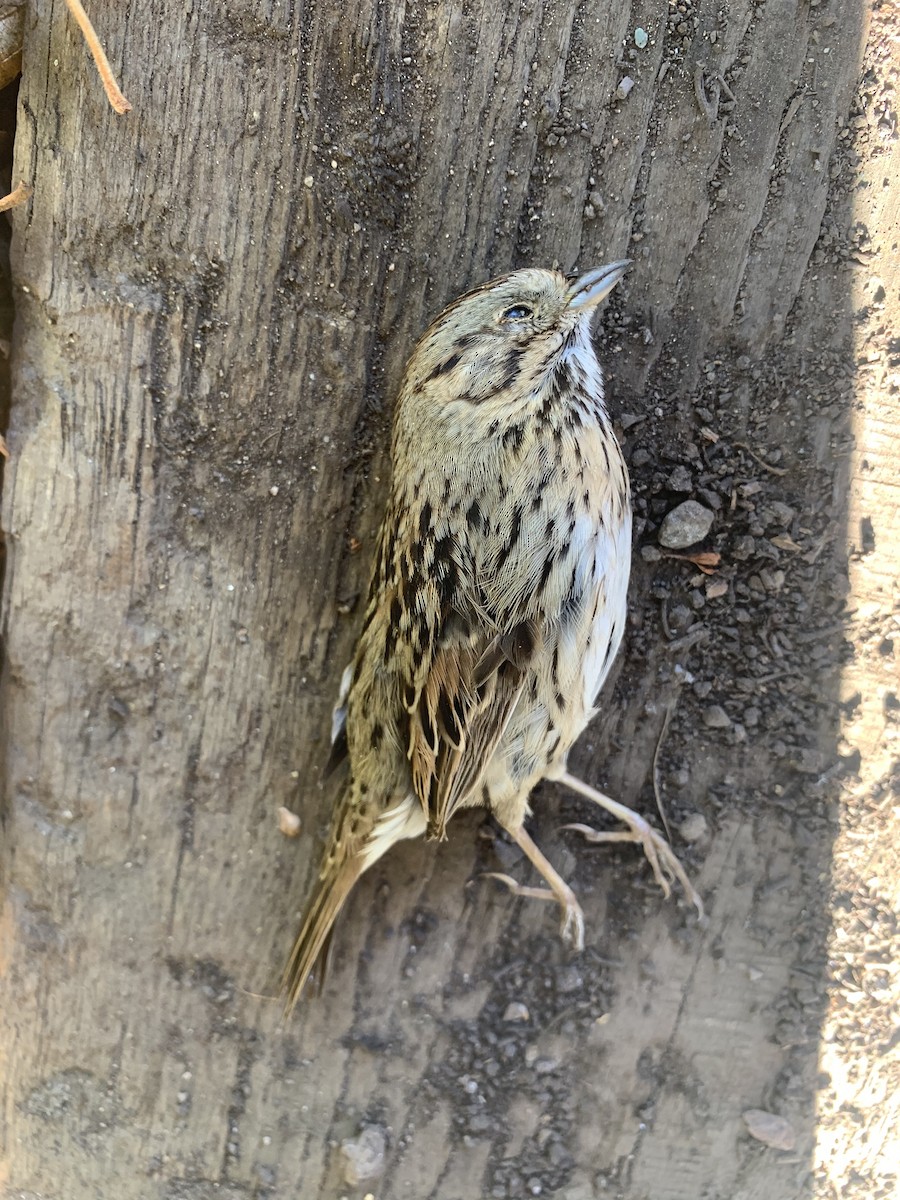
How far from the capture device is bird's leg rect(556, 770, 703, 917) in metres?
2.94

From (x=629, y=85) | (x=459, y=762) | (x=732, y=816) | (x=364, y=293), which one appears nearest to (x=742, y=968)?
(x=732, y=816)

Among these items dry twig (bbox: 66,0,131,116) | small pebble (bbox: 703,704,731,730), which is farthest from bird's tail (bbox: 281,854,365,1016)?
dry twig (bbox: 66,0,131,116)

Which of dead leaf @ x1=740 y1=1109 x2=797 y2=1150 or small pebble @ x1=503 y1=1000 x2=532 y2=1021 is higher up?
small pebble @ x1=503 y1=1000 x2=532 y2=1021

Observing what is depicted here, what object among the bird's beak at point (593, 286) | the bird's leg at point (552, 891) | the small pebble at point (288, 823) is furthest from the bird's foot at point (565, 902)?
the bird's beak at point (593, 286)

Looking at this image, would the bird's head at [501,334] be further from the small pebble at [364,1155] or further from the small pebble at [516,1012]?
the small pebble at [364,1155]

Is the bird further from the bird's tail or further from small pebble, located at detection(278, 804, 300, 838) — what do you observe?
small pebble, located at detection(278, 804, 300, 838)

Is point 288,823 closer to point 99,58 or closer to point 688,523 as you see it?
point 688,523

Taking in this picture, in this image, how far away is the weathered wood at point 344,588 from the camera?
8.63ft

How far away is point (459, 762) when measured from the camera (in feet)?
8.45

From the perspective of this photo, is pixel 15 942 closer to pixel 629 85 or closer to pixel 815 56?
pixel 629 85

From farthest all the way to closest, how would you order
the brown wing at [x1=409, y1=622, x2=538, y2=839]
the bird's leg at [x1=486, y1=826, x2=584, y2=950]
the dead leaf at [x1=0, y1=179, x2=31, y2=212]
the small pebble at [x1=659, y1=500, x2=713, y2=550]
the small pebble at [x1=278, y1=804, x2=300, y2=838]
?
the small pebble at [x1=278, y1=804, x2=300, y2=838] < the bird's leg at [x1=486, y1=826, x2=584, y2=950] < the small pebble at [x1=659, y1=500, x2=713, y2=550] < the dead leaf at [x1=0, y1=179, x2=31, y2=212] < the brown wing at [x1=409, y1=622, x2=538, y2=839]

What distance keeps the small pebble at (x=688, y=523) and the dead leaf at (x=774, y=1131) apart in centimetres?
228

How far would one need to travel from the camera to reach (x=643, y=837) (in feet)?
9.75

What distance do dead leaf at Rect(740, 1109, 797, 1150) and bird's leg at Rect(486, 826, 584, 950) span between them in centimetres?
96
